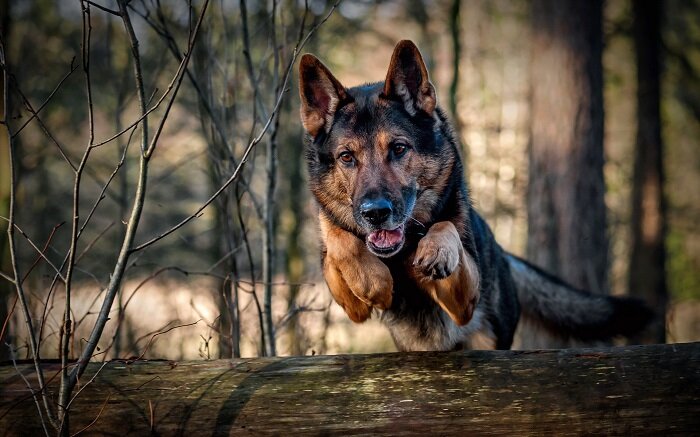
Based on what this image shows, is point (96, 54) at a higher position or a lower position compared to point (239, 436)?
higher

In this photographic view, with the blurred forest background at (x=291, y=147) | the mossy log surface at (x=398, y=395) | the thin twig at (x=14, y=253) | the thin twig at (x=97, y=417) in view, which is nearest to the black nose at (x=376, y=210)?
the mossy log surface at (x=398, y=395)

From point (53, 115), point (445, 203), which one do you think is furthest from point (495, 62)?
point (445, 203)

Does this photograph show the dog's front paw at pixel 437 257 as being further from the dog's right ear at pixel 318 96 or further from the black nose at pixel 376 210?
the dog's right ear at pixel 318 96

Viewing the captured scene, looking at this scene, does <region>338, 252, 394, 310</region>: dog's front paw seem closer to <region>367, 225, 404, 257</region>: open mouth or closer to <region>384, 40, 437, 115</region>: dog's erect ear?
<region>367, 225, 404, 257</region>: open mouth

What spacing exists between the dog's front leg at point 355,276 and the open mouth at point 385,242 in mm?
51

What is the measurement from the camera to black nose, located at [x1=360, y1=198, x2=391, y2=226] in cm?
383

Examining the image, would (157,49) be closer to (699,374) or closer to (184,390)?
(184,390)

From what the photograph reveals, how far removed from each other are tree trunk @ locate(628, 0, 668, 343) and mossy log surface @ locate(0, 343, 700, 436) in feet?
32.1

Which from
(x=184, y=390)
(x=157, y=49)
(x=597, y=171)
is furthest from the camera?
(x=157, y=49)

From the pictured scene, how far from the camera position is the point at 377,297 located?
3830 millimetres

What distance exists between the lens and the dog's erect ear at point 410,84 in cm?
428

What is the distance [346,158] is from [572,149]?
4.78m

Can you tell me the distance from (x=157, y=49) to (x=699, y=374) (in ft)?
32.6

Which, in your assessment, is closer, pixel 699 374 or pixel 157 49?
pixel 699 374
